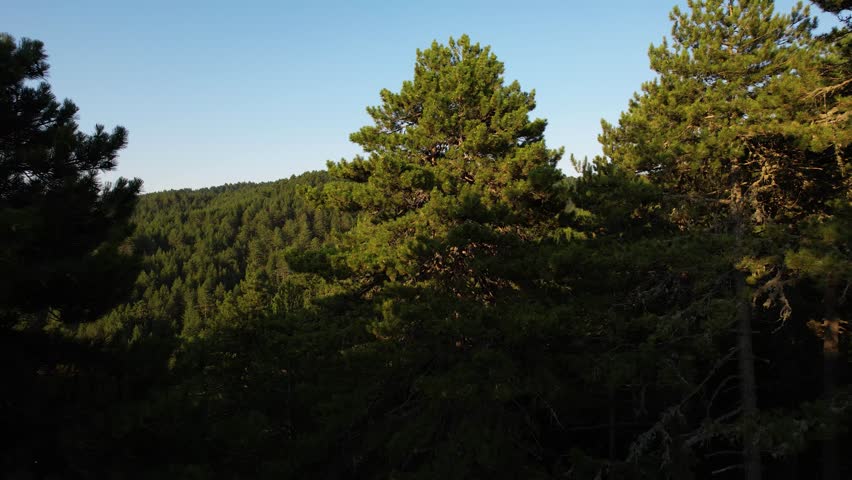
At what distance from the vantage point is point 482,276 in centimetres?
967

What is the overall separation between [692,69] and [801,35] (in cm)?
Answer: 210

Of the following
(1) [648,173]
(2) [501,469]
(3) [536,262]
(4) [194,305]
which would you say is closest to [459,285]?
(3) [536,262]

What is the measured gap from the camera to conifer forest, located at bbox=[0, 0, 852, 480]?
5094 mm

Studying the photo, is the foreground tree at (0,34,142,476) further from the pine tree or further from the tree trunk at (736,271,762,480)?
the tree trunk at (736,271,762,480)

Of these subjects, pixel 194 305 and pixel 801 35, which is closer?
pixel 801 35

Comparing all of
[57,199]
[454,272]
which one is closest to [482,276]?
[454,272]

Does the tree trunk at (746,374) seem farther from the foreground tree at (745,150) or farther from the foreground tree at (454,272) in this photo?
the foreground tree at (454,272)

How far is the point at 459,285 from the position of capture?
31.8 ft

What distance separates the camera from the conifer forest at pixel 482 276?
5094 millimetres

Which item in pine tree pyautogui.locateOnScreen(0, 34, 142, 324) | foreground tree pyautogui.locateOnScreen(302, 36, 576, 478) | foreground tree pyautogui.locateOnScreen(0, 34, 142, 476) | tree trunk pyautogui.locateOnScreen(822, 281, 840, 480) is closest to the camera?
foreground tree pyautogui.locateOnScreen(0, 34, 142, 476)

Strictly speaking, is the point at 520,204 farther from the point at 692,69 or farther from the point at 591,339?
the point at 692,69

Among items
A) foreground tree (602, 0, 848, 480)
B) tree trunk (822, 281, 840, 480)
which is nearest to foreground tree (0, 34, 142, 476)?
foreground tree (602, 0, 848, 480)

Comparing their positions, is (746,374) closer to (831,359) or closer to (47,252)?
(831,359)

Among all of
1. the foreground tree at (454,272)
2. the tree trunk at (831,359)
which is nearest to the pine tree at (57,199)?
the foreground tree at (454,272)
